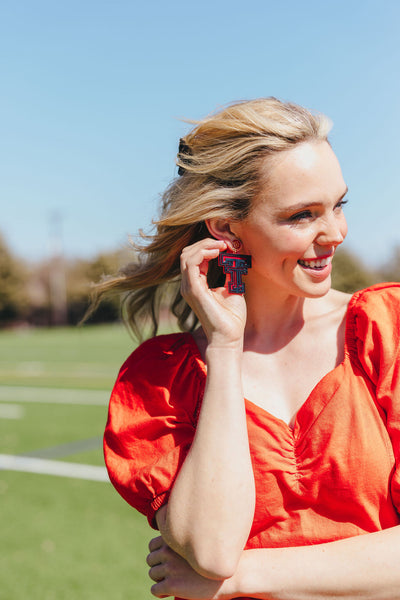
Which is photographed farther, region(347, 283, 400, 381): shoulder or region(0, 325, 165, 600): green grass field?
region(0, 325, 165, 600): green grass field

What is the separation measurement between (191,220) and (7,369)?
16.7 metres

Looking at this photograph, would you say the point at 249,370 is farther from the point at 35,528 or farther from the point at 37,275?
the point at 37,275

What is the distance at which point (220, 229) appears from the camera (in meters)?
2.08

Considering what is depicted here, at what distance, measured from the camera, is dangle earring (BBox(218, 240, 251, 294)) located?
2.02 metres

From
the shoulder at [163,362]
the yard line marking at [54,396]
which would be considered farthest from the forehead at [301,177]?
the yard line marking at [54,396]

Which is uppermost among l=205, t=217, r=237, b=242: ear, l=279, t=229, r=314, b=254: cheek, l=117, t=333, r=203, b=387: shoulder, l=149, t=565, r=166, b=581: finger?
l=279, t=229, r=314, b=254: cheek

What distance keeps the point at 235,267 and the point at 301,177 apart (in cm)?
35

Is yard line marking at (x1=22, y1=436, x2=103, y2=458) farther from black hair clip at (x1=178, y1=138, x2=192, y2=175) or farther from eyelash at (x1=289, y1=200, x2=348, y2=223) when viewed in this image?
eyelash at (x1=289, y1=200, x2=348, y2=223)

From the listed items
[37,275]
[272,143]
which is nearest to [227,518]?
[272,143]

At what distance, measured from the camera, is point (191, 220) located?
2.09 m

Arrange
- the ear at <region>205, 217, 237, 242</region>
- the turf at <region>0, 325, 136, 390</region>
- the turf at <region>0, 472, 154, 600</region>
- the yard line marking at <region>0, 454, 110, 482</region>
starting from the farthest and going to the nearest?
1. the turf at <region>0, 325, 136, 390</region>
2. the yard line marking at <region>0, 454, 110, 482</region>
3. the turf at <region>0, 472, 154, 600</region>
4. the ear at <region>205, 217, 237, 242</region>

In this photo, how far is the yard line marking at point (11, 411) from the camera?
34.2 ft

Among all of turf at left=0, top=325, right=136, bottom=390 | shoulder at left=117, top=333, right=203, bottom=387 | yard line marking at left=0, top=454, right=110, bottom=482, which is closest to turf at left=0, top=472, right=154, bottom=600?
yard line marking at left=0, top=454, right=110, bottom=482

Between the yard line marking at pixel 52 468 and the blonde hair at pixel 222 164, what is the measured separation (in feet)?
16.1
